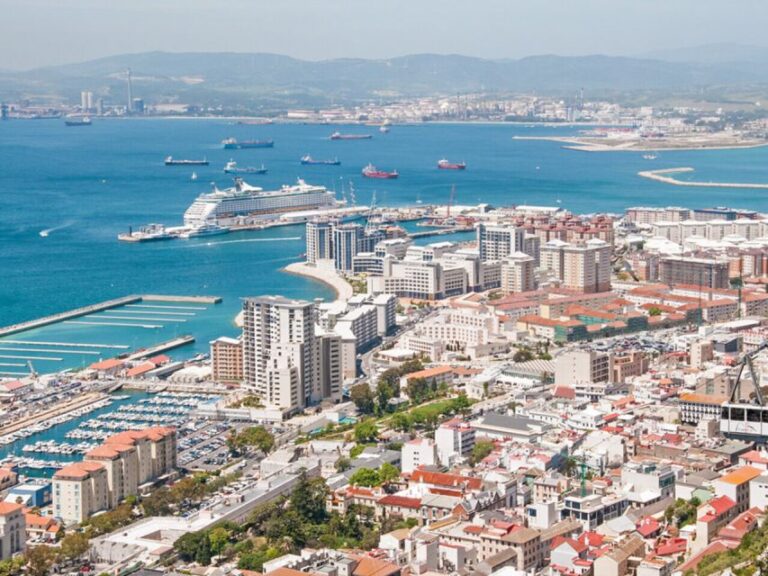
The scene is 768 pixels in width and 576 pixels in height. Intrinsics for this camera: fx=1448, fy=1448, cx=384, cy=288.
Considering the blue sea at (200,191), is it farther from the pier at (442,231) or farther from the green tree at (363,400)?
the green tree at (363,400)

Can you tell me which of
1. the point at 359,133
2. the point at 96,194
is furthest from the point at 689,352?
the point at 359,133

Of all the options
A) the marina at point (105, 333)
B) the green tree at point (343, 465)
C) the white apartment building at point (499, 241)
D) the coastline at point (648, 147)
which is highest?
the white apartment building at point (499, 241)

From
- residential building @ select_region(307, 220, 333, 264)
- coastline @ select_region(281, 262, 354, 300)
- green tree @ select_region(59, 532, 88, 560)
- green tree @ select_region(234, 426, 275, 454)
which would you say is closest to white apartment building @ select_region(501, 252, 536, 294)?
coastline @ select_region(281, 262, 354, 300)

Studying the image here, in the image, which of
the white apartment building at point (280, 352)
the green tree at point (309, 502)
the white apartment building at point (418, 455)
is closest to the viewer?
the green tree at point (309, 502)

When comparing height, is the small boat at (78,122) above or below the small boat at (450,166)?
above

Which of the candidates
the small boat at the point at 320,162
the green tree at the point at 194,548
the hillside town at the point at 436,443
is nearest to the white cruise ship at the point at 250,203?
the hillside town at the point at 436,443

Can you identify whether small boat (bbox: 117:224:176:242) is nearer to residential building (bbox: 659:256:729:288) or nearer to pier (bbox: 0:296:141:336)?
pier (bbox: 0:296:141:336)

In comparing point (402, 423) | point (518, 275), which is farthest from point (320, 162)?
point (402, 423)
